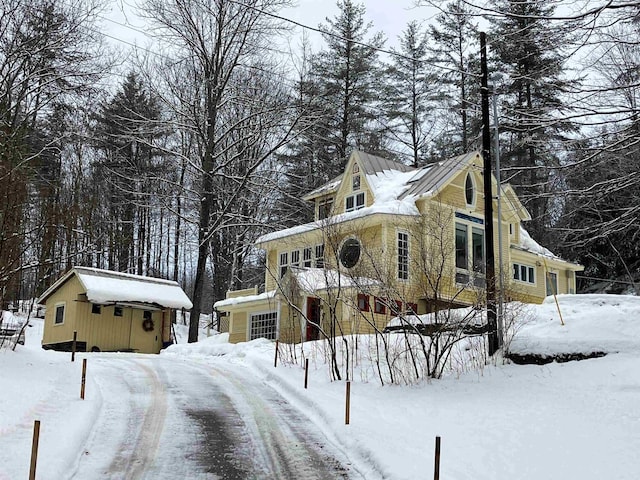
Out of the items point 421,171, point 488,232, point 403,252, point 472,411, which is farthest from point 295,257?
point 472,411

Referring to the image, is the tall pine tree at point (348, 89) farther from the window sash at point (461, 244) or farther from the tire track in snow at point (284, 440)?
the tire track in snow at point (284, 440)

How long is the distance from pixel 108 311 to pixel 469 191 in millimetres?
17149

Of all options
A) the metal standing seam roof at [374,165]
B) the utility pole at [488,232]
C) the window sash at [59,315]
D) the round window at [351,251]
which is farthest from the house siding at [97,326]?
the utility pole at [488,232]

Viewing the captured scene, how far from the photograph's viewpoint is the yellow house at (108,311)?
28.1 metres

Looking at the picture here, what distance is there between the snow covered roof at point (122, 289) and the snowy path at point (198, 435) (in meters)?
12.4

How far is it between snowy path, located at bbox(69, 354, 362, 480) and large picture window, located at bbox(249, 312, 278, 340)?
11777mm

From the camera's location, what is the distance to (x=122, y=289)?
2888 cm

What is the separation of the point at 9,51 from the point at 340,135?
25892 millimetres

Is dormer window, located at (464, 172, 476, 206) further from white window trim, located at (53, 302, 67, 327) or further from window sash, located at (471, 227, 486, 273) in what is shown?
white window trim, located at (53, 302, 67, 327)

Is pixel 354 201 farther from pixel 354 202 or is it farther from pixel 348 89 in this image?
pixel 348 89

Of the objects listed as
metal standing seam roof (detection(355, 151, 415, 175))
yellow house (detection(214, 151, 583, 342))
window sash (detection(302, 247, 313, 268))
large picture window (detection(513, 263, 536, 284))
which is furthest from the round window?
large picture window (detection(513, 263, 536, 284))

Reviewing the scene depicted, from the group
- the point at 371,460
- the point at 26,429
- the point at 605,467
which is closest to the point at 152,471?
the point at 26,429

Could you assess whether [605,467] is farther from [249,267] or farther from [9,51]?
[249,267]

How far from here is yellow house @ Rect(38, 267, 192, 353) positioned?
92.3 ft
